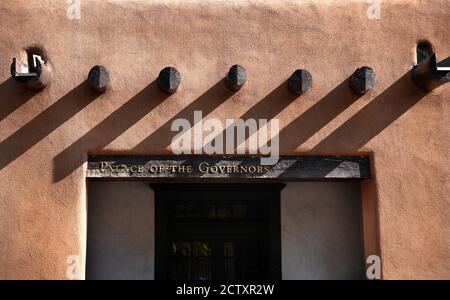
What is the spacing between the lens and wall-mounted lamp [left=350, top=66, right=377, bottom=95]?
8055mm

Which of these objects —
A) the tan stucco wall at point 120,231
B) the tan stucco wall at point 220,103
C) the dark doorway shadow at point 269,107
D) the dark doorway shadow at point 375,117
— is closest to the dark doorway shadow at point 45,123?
the tan stucco wall at point 220,103

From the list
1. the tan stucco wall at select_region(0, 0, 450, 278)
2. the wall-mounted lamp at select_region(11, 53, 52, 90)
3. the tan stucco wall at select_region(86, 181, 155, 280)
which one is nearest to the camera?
the wall-mounted lamp at select_region(11, 53, 52, 90)

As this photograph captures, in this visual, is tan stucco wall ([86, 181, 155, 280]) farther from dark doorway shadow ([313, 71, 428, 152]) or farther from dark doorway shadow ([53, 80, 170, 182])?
dark doorway shadow ([313, 71, 428, 152])

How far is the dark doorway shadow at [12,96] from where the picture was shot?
26.1 feet

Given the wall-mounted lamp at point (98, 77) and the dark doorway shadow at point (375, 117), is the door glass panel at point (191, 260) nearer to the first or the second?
the dark doorway shadow at point (375, 117)

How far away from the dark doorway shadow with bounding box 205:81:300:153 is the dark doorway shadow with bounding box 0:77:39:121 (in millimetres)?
2373

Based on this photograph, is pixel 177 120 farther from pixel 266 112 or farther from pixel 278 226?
pixel 278 226

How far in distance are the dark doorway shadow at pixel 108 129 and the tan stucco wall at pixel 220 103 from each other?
0.01 metres

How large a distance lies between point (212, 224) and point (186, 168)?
50.8 inches

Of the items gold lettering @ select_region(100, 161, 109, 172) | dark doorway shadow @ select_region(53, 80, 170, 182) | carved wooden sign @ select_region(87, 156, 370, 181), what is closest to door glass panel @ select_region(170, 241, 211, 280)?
carved wooden sign @ select_region(87, 156, 370, 181)

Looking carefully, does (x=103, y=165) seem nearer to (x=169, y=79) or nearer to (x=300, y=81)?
(x=169, y=79)

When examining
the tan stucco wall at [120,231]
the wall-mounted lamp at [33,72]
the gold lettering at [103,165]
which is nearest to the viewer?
the wall-mounted lamp at [33,72]

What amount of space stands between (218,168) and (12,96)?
2711 mm

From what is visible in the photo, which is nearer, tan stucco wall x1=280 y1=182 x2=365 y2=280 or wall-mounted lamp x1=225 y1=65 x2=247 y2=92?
wall-mounted lamp x1=225 y1=65 x2=247 y2=92
